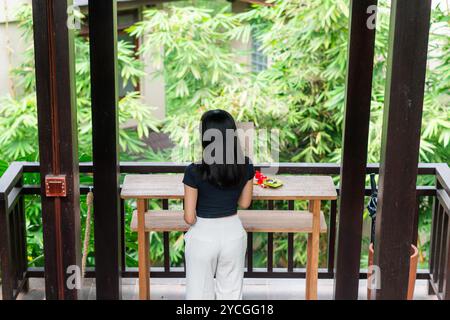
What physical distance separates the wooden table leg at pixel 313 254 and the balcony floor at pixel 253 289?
25 cm

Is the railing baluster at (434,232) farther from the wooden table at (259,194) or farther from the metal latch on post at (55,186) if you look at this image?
the metal latch on post at (55,186)

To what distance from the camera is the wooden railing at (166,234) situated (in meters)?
3.59

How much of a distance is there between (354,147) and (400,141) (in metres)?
0.82

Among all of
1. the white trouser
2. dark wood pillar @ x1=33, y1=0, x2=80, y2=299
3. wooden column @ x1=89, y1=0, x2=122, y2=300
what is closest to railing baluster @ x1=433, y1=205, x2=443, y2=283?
the white trouser

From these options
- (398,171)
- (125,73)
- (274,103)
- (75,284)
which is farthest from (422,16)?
(125,73)

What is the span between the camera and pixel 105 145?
11.4 ft

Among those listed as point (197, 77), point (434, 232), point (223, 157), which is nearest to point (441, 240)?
point (434, 232)

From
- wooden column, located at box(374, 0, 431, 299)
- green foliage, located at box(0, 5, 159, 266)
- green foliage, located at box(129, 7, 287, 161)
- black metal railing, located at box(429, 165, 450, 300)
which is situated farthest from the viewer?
green foliage, located at box(129, 7, 287, 161)

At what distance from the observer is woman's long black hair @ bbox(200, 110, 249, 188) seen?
283 centimetres

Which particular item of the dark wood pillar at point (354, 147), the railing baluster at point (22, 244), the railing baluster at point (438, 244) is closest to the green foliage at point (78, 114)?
the railing baluster at point (22, 244)

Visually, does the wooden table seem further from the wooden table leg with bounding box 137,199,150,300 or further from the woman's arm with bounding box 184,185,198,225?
the woman's arm with bounding box 184,185,198,225

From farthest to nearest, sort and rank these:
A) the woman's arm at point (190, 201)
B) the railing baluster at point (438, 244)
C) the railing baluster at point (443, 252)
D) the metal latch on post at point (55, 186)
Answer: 1. the railing baluster at point (438, 244)
2. the railing baluster at point (443, 252)
3. the metal latch on post at point (55, 186)
4. the woman's arm at point (190, 201)

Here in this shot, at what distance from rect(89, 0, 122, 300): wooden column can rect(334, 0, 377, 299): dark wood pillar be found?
3.89 feet
